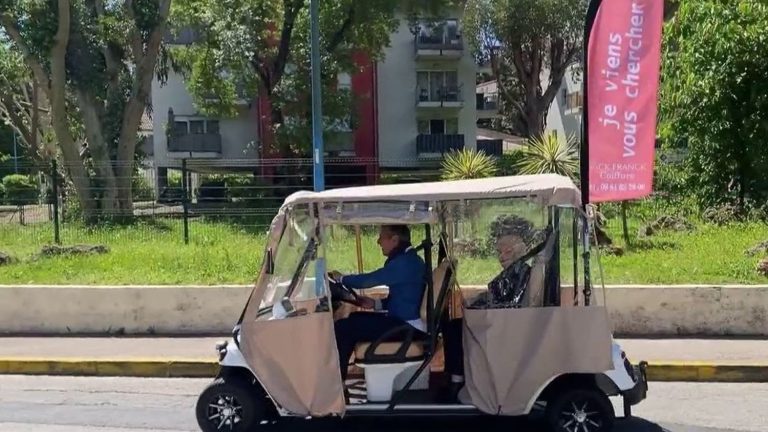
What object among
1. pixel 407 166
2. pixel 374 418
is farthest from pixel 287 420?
pixel 407 166

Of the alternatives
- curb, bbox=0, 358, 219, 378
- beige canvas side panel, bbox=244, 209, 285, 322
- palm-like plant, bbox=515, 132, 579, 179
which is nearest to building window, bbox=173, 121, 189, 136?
palm-like plant, bbox=515, 132, 579, 179

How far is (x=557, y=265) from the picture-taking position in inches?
264

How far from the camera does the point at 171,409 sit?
8.07 metres

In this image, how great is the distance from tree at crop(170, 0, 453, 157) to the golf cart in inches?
1035

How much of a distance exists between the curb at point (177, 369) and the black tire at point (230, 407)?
267 centimetres

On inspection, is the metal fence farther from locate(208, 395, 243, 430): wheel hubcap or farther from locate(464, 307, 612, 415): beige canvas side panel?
locate(464, 307, 612, 415): beige canvas side panel

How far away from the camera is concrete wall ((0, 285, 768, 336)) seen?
10172 mm

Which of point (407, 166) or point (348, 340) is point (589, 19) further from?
point (407, 166)

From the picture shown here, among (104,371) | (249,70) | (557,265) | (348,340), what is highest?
(249,70)

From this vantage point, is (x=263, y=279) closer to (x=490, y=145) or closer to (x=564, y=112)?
(x=490, y=145)

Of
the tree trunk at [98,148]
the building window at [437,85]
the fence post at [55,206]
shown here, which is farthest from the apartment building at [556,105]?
the fence post at [55,206]

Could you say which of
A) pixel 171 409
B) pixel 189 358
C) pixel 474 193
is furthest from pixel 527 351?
pixel 189 358

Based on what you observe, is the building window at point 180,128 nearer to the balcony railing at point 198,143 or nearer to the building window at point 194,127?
the building window at point 194,127

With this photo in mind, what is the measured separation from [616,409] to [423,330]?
211 cm
